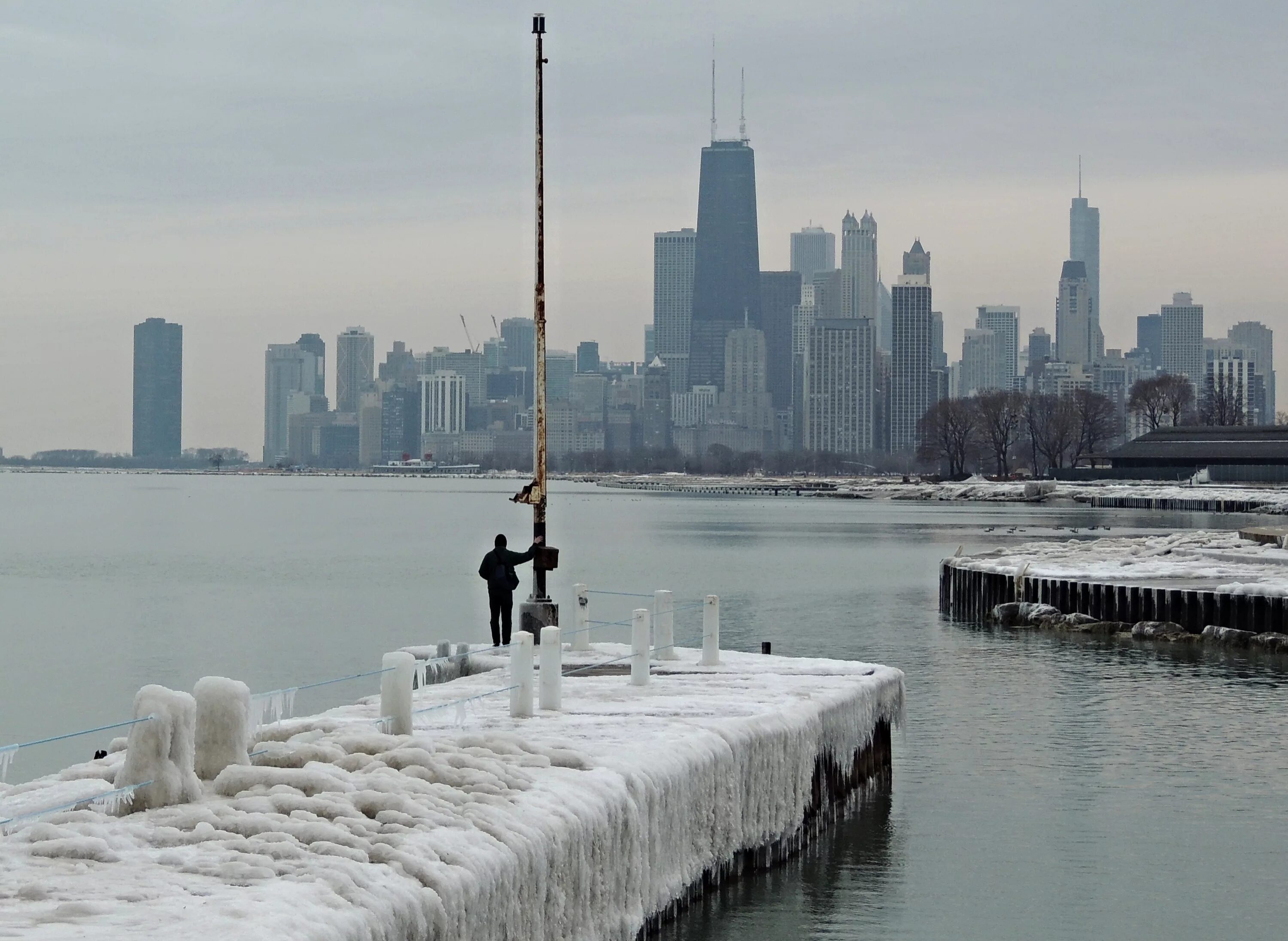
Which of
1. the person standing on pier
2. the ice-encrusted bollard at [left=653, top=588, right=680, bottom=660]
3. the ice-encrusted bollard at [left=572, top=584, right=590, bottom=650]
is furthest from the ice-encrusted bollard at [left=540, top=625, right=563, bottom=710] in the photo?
the person standing on pier

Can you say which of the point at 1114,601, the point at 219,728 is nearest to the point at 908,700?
the point at 1114,601

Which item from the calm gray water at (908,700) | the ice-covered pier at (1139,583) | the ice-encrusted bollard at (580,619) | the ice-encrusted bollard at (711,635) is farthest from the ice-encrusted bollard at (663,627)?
the ice-covered pier at (1139,583)

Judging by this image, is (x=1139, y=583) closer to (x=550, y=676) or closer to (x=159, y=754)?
(x=550, y=676)

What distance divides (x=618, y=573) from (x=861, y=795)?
55.4 meters

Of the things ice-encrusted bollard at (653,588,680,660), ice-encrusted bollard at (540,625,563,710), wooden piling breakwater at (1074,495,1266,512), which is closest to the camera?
ice-encrusted bollard at (540,625,563,710)

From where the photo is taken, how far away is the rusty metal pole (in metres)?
24.5

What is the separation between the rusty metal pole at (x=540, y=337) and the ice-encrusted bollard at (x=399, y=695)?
8.21m

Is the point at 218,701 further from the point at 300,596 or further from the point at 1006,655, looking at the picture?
the point at 300,596

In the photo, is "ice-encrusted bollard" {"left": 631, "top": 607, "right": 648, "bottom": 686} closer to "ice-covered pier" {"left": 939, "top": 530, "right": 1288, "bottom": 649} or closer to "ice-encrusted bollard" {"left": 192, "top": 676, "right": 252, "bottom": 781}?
"ice-encrusted bollard" {"left": 192, "top": 676, "right": 252, "bottom": 781}

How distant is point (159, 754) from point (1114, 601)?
35374 mm

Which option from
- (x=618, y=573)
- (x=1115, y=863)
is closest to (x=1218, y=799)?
(x=1115, y=863)

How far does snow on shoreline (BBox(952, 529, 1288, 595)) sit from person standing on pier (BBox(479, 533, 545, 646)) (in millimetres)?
22167

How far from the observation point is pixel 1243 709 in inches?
1160

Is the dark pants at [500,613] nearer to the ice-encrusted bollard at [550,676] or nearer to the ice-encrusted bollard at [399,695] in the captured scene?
the ice-encrusted bollard at [550,676]
